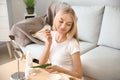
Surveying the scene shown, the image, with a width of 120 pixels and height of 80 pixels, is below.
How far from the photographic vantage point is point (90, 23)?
2.43m

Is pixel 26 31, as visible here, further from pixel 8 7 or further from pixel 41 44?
pixel 8 7

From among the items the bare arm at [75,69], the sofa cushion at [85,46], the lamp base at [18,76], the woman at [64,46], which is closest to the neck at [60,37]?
the woman at [64,46]

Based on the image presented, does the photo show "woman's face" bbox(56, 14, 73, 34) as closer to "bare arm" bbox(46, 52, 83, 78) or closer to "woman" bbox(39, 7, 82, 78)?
"woman" bbox(39, 7, 82, 78)

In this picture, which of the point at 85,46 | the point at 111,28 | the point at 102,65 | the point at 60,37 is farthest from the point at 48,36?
the point at 111,28

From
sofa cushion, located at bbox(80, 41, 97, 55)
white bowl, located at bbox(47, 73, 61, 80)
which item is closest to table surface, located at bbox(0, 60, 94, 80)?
white bowl, located at bbox(47, 73, 61, 80)

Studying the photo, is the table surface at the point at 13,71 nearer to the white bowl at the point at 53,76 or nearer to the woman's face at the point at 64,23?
the white bowl at the point at 53,76

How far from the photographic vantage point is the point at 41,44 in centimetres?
238

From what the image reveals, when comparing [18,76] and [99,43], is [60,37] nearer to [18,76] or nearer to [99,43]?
[18,76]

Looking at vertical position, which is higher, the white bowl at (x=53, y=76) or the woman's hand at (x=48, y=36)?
the woman's hand at (x=48, y=36)

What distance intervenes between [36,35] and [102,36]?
80cm

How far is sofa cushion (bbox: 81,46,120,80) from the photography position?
1766 mm

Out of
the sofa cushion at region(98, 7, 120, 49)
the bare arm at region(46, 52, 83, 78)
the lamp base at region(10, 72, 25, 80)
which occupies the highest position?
the sofa cushion at region(98, 7, 120, 49)

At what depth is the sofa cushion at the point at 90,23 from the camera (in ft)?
7.88

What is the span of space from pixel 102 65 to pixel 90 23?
2.45 ft
